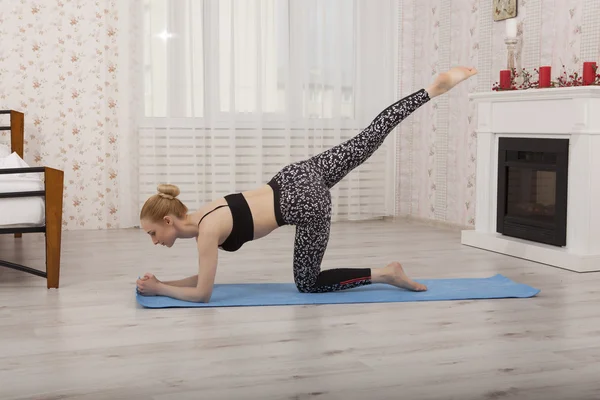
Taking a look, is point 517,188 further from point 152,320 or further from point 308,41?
point 152,320

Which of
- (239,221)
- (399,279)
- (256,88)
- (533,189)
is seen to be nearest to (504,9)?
(533,189)

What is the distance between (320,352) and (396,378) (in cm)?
34

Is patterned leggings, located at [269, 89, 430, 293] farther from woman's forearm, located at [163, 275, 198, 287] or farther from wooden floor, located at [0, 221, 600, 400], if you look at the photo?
woman's forearm, located at [163, 275, 198, 287]

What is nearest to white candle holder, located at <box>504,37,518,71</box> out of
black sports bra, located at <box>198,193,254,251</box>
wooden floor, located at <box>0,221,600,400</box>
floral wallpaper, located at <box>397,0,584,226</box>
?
floral wallpaper, located at <box>397,0,584,226</box>

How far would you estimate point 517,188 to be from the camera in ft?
14.9

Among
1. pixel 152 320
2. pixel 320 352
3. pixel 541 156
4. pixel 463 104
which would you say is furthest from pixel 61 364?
pixel 463 104

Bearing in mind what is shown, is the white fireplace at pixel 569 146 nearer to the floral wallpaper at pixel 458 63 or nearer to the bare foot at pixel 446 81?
the floral wallpaper at pixel 458 63

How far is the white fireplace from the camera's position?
13.0 feet

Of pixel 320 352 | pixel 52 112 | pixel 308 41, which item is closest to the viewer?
pixel 320 352

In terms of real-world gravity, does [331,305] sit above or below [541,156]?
below

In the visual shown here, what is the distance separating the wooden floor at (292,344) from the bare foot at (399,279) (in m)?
0.18

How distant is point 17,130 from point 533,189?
3356mm

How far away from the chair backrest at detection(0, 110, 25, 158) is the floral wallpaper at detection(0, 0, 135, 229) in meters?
0.20

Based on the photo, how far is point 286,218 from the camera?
3.14m
